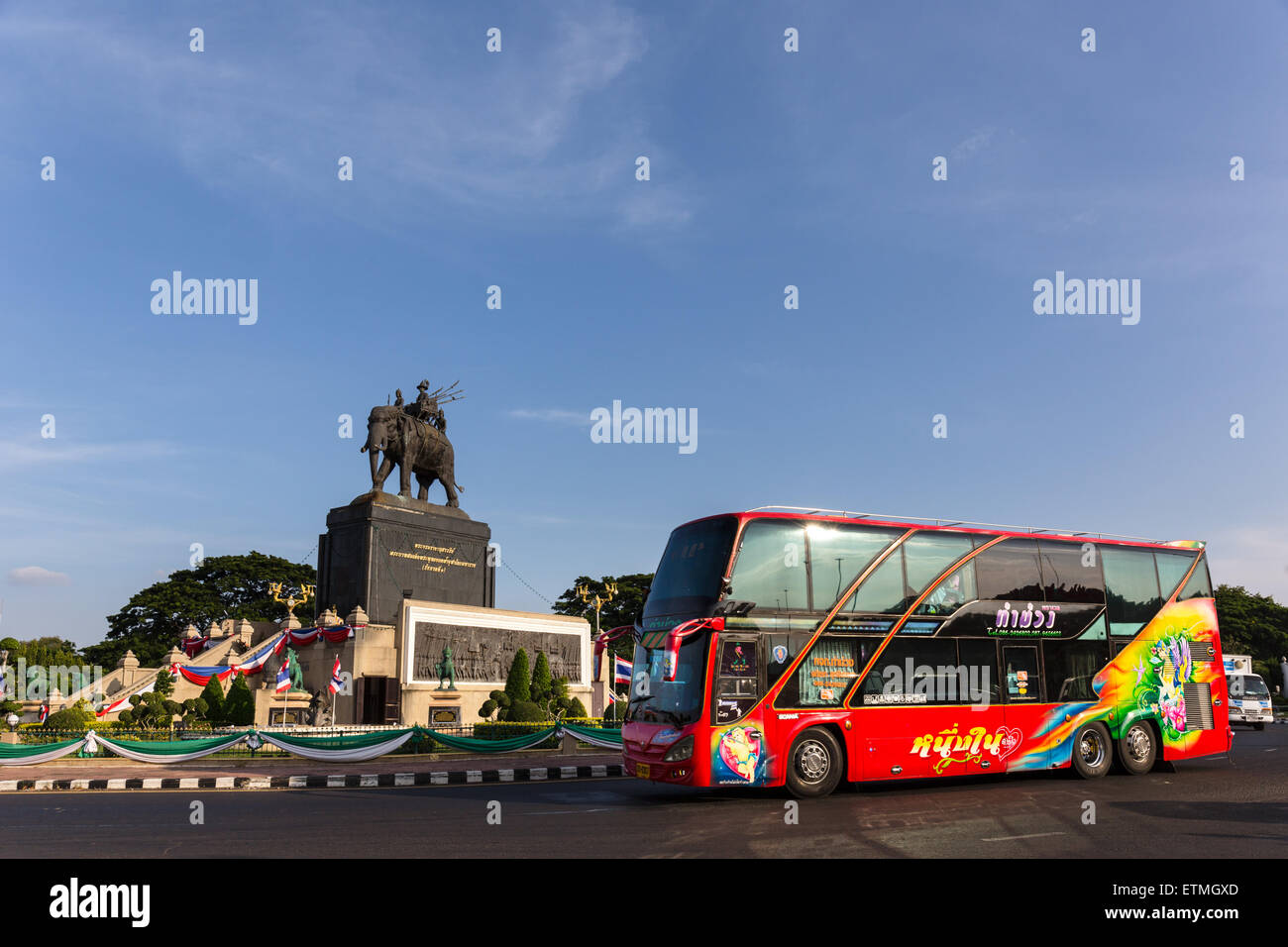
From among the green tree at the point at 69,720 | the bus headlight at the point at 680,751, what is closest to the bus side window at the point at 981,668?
the bus headlight at the point at 680,751

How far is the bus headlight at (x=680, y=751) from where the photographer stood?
48.5ft

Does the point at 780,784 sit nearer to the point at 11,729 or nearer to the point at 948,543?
the point at 948,543

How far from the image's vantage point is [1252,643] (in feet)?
272

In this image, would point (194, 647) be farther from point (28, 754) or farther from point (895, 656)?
point (895, 656)

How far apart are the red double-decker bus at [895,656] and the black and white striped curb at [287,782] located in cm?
614

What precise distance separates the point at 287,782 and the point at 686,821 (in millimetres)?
11483

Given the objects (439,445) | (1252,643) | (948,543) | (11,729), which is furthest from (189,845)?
(1252,643)

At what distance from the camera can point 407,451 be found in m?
41.7

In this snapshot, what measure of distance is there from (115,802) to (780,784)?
11.7 metres

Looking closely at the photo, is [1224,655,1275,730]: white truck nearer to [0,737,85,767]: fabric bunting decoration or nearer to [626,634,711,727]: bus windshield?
[626,634,711,727]: bus windshield

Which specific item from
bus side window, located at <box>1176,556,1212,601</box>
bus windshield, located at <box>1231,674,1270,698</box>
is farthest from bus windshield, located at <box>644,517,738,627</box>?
bus windshield, located at <box>1231,674,1270,698</box>

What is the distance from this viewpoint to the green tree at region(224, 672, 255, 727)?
34.6 metres

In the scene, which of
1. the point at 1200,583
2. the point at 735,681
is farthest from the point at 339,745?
the point at 1200,583
